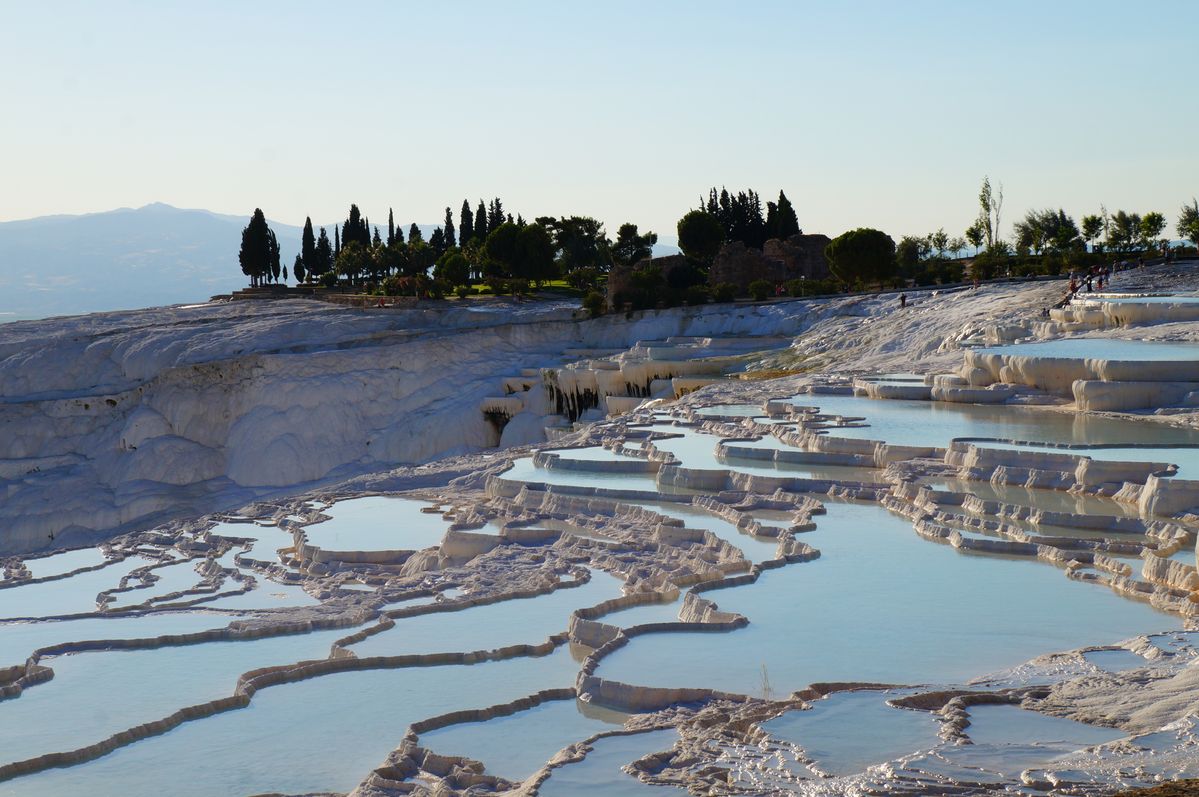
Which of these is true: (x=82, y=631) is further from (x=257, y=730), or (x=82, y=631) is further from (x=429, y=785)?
(x=429, y=785)

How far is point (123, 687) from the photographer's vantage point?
8227 mm

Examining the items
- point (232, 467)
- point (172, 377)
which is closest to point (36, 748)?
point (232, 467)

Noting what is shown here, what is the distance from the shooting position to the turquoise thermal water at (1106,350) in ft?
54.3

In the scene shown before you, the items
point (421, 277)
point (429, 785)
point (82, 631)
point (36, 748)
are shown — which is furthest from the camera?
point (421, 277)

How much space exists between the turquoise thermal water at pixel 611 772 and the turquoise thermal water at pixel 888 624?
0.83 meters

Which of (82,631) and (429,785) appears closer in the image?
(429,785)

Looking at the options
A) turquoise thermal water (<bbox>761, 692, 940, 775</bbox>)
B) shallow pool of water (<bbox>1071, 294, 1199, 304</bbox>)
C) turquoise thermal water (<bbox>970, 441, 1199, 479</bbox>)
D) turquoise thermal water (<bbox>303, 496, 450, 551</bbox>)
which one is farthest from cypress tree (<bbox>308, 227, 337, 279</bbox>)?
turquoise thermal water (<bbox>761, 692, 940, 775</bbox>)

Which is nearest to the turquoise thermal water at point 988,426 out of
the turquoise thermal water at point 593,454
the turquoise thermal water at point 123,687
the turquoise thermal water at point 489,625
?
the turquoise thermal water at point 593,454

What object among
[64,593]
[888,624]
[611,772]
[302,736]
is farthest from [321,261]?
[611,772]

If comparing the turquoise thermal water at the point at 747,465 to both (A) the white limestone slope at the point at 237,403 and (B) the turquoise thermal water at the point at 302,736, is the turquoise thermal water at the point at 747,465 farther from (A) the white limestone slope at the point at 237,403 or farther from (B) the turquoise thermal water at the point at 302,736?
(A) the white limestone slope at the point at 237,403

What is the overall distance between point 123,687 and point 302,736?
1.76 metres

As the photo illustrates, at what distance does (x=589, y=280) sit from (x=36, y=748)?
38345 millimetres

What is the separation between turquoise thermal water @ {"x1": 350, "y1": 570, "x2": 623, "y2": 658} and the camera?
8.79 meters

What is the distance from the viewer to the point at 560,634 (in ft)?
28.7
